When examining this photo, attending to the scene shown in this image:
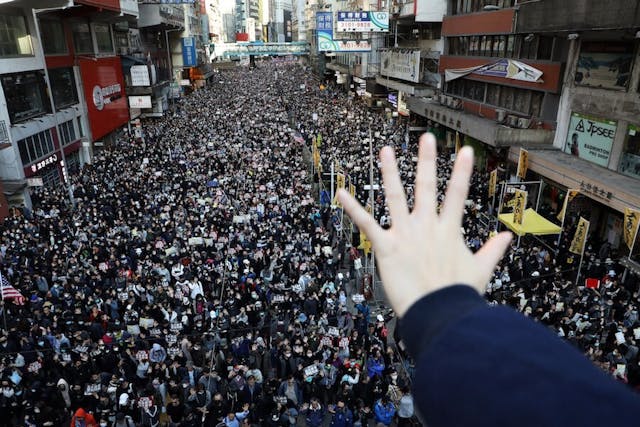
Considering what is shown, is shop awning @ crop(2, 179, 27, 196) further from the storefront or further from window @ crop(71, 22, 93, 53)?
the storefront

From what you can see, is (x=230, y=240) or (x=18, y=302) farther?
(x=230, y=240)

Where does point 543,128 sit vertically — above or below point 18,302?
above

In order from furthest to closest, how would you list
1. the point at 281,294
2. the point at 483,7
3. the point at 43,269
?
the point at 483,7 → the point at 43,269 → the point at 281,294

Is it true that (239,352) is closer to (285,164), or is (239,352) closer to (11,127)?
(285,164)

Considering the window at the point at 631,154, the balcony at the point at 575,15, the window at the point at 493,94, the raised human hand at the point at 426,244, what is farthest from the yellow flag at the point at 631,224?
the raised human hand at the point at 426,244

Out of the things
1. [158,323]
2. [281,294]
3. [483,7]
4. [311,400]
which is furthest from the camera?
[483,7]

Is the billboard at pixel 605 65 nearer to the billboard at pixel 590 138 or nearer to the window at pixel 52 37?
the billboard at pixel 590 138

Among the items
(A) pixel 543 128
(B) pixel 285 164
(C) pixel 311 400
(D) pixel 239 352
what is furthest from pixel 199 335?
(A) pixel 543 128
